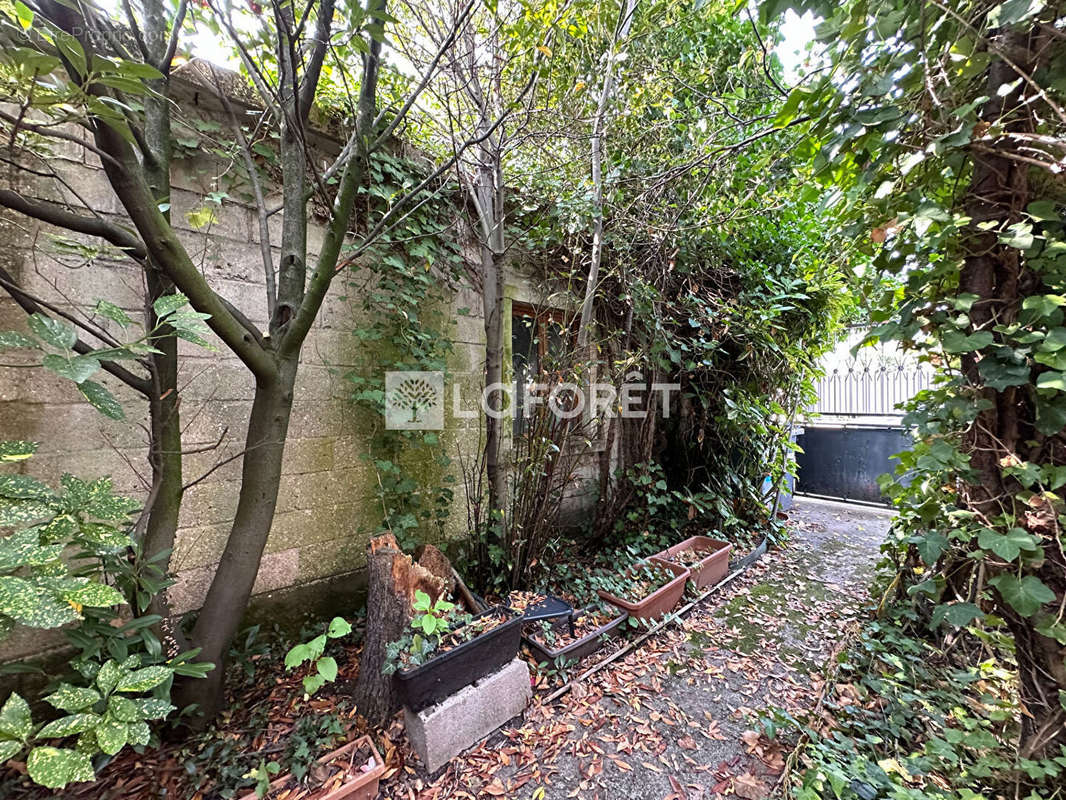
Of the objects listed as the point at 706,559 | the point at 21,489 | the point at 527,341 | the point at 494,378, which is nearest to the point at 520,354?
the point at 527,341

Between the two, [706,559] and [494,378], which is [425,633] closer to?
[494,378]

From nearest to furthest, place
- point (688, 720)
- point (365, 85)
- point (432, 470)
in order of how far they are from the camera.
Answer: point (365, 85)
point (688, 720)
point (432, 470)

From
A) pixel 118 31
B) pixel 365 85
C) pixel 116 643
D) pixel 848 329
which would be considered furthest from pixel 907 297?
pixel 848 329

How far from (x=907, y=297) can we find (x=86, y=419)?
3108 mm

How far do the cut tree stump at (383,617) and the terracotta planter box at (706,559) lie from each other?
6.31 ft

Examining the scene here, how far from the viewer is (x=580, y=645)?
220 centimetres

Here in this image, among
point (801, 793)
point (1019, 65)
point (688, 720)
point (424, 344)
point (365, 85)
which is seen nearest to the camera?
point (1019, 65)

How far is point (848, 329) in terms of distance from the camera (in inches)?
190

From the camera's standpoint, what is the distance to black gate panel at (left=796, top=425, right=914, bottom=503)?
5194 millimetres

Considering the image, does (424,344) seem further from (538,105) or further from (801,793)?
(801,793)

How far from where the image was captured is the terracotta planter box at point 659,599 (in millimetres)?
2439

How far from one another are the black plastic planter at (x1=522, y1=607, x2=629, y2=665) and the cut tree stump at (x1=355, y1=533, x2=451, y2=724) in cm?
69

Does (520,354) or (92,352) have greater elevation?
(520,354)

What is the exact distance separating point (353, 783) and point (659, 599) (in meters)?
1.85
